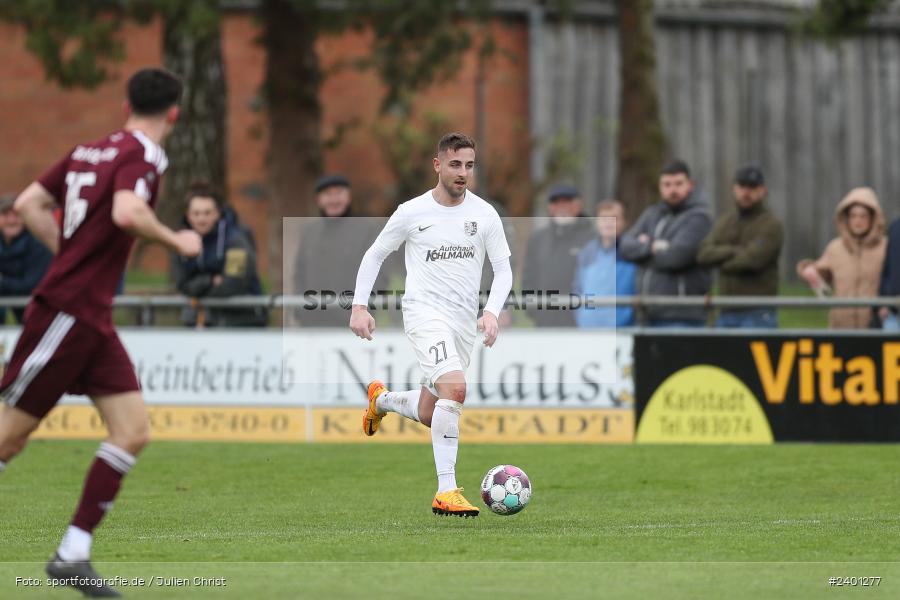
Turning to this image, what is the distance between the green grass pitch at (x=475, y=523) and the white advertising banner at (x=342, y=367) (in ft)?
1.88

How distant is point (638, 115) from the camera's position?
21.4 m

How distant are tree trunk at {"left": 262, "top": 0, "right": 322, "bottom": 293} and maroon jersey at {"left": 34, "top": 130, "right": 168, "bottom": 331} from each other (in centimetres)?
1337

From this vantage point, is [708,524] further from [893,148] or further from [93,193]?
[893,148]

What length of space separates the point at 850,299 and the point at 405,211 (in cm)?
610

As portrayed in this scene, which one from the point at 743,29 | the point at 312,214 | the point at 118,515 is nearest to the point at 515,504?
the point at 118,515

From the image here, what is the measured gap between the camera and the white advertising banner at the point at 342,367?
15.3 m

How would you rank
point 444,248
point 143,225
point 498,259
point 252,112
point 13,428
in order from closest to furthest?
point 143,225 < point 13,428 < point 444,248 < point 498,259 < point 252,112

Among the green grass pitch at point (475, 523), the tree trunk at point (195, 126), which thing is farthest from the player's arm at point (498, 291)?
the tree trunk at point (195, 126)

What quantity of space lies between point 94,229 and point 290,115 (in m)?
14.3

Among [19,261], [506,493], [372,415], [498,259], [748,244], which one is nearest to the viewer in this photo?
[506,493]

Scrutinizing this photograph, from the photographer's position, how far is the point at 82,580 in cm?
705

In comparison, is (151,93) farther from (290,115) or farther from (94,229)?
(290,115)

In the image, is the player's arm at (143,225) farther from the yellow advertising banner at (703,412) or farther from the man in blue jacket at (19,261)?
the man in blue jacket at (19,261)

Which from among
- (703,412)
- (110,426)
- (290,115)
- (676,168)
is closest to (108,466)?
(110,426)
